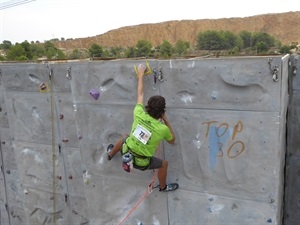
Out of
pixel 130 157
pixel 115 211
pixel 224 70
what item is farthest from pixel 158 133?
pixel 115 211

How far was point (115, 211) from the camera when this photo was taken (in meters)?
4.06

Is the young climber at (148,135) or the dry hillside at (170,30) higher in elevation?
the dry hillside at (170,30)

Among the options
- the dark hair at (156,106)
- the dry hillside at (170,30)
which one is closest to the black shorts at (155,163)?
the dark hair at (156,106)

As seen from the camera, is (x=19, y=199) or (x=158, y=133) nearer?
(x=158, y=133)

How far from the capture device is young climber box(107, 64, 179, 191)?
3189mm

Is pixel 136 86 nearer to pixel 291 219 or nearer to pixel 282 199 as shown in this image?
pixel 282 199

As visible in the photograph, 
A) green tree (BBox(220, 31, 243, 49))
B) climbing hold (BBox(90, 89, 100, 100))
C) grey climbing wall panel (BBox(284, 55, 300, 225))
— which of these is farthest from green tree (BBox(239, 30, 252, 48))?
climbing hold (BBox(90, 89, 100, 100))

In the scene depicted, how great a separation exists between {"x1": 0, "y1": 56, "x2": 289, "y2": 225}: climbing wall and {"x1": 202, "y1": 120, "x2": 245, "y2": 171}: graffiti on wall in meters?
0.01

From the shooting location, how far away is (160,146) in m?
3.59

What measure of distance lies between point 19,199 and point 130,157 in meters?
2.98

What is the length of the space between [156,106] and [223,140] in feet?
2.55

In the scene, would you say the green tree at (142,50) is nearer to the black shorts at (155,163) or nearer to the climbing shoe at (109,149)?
the climbing shoe at (109,149)

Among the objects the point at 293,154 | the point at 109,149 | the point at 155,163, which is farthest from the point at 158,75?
the point at 293,154

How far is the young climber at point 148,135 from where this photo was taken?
3189 mm
